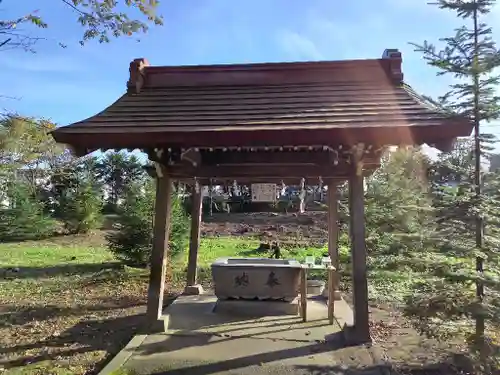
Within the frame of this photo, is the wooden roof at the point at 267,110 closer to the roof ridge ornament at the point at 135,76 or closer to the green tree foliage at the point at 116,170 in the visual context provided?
the roof ridge ornament at the point at 135,76

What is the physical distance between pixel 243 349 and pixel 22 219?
1548 cm

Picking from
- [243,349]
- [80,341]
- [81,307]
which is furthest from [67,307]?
[243,349]

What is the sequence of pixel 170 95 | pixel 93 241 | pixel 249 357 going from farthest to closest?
pixel 93 241 → pixel 170 95 → pixel 249 357

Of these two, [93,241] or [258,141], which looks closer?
[258,141]

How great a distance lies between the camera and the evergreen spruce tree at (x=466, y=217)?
400 cm

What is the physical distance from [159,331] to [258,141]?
2.82m

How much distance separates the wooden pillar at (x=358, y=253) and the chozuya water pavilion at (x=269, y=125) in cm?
1

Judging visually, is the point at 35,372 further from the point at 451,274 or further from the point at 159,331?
the point at 451,274

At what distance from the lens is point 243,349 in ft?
15.0

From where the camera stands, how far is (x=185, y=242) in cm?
1207

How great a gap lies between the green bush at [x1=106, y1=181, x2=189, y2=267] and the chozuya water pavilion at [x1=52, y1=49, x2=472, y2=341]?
5.30m

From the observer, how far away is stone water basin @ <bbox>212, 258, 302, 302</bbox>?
19.7 feet

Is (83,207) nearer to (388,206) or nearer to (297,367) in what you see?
(388,206)

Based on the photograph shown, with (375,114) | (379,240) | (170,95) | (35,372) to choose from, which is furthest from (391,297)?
(35,372)
